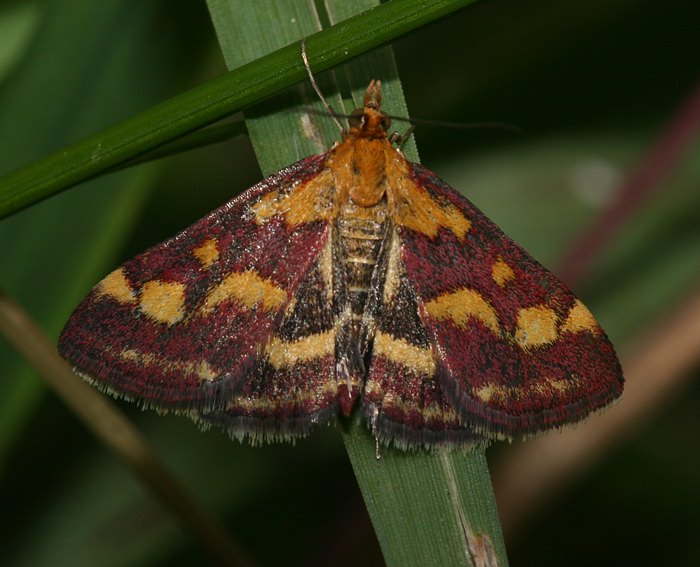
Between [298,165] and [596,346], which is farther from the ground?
[298,165]

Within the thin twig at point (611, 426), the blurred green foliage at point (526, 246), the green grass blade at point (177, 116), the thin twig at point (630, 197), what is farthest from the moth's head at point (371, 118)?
the thin twig at point (611, 426)

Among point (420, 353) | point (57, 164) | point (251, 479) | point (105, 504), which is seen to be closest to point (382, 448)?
point (420, 353)

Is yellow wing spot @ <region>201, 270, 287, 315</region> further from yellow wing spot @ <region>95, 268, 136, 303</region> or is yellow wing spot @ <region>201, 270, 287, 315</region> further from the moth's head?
the moth's head

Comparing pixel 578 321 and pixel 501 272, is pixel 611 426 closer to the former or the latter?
pixel 578 321

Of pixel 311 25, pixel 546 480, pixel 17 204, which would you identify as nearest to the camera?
pixel 17 204

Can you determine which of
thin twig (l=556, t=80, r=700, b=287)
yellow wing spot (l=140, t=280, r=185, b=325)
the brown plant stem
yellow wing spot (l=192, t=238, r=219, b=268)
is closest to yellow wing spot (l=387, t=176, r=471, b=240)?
yellow wing spot (l=192, t=238, r=219, b=268)

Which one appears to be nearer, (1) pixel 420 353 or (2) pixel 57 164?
(2) pixel 57 164

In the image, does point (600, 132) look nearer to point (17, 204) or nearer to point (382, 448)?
point (382, 448)
